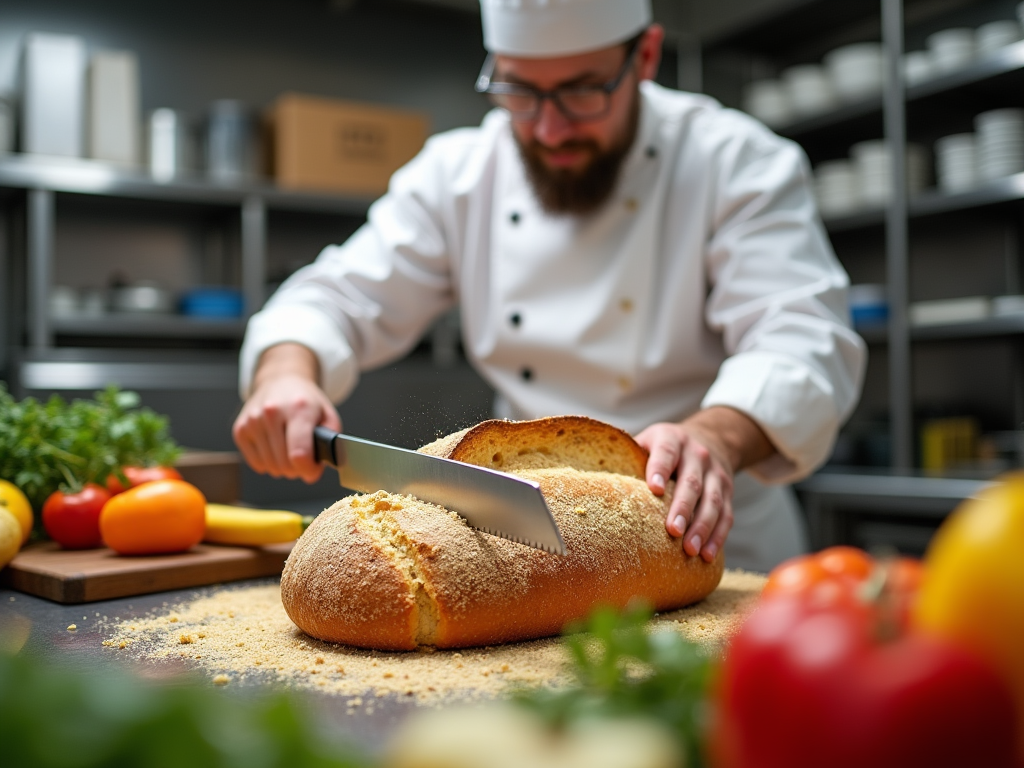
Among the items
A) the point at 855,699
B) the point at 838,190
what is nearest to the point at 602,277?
the point at 855,699

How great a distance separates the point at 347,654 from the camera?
92 cm

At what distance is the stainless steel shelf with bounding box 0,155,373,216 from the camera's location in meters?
2.98

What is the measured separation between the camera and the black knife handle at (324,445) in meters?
1.30

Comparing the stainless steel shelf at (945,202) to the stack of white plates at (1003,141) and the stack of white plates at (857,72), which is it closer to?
the stack of white plates at (1003,141)

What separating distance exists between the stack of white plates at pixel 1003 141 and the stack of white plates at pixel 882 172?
325 mm

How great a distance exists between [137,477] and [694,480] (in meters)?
0.88

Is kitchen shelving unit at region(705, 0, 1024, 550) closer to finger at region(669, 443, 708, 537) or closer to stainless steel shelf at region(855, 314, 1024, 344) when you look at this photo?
stainless steel shelf at region(855, 314, 1024, 344)

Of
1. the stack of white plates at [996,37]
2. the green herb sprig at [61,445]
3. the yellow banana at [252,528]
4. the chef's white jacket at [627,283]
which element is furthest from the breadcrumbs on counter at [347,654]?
the stack of white plates at [996,37]

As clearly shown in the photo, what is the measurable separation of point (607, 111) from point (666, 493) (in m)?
0.81

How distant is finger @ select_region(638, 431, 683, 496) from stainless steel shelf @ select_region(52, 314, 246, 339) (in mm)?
2399

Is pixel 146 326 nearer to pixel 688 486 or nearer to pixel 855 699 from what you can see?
pixel 688 486

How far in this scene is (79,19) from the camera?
3416mm

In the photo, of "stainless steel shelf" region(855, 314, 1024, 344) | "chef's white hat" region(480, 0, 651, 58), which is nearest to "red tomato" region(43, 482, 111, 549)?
"chef's white hat" region(480, 0, 651, 58)

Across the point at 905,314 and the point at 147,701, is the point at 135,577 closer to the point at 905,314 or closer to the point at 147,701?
the point at 147,701
